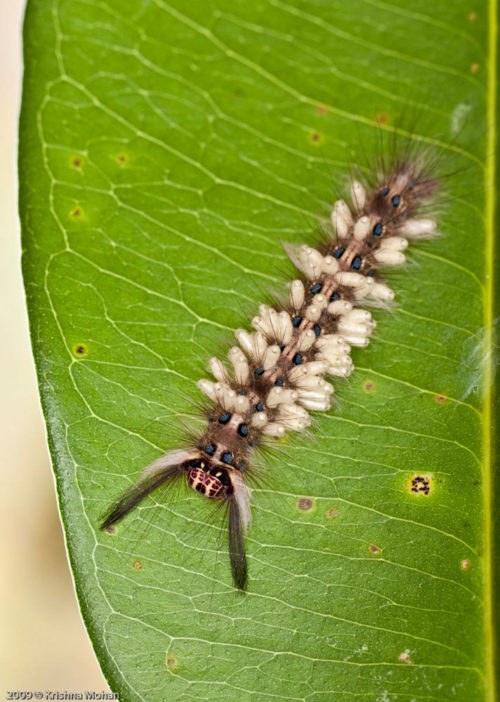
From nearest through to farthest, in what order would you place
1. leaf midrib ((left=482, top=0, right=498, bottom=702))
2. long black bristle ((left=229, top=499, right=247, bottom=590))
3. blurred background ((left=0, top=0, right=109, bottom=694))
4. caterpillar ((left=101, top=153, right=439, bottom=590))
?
1. leaf midrib ((left=482, top=0, right=498, bottom=702))
2. long black bristle ((left=229, top=499, right=247, bottom=590))
3. caterpillar ((left=101, top=153, right=439, bottom=590))
4. blurred background ((left=0, top=0, right=109, bottom=694))

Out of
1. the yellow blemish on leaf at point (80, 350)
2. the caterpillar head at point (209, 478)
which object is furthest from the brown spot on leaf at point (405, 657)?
the yellow blemish on leaf at point (80, 350)

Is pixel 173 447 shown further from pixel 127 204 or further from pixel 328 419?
pixel 127 204

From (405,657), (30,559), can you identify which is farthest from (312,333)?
(30,559)

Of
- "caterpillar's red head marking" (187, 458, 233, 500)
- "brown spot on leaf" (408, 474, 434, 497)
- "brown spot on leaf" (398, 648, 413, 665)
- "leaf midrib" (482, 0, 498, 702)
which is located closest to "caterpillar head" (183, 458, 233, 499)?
"caterpillar's red head marking" (187, 458, 233, 500)

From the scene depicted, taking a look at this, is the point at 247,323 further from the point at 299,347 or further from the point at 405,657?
the point at 405,657

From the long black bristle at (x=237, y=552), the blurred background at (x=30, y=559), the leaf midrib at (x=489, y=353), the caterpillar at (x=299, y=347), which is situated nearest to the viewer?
the leaf midrib at (x=489, y=353)

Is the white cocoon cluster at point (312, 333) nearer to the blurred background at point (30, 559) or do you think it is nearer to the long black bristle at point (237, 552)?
the long black bristle at point (237, 552)

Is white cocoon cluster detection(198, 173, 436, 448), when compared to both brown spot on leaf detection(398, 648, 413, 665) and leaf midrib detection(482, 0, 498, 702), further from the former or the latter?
brown spot on leaf detection(398, 648, 413, 665)
